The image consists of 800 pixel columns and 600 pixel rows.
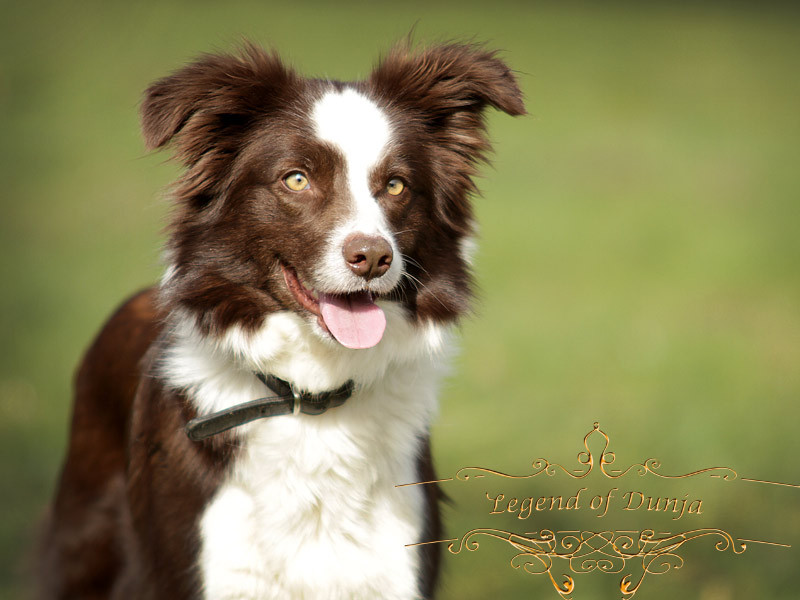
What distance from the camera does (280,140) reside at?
3.63 metres

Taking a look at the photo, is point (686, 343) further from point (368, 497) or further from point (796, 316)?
point (368, 497)

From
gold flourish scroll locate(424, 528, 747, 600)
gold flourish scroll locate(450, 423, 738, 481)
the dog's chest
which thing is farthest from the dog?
gold flourish scroll locate(424, 528, 747, 600)

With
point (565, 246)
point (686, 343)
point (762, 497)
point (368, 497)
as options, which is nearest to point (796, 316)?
point (686, 343)

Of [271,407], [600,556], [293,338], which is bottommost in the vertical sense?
[600,556]

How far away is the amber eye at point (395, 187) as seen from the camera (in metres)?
3.69

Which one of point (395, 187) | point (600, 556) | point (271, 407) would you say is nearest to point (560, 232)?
point (600, 556)

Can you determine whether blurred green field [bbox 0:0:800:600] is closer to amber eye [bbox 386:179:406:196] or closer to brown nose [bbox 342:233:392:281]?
amber eye [bbox 386:179:406:196]

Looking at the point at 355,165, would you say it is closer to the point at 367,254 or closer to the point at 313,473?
the point at 367,254

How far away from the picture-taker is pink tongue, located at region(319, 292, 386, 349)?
345 cm

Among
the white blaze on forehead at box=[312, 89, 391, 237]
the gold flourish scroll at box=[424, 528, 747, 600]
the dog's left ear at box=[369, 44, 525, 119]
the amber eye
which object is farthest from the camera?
the gold flourish scroll at box=[424, 528, 747, 600]

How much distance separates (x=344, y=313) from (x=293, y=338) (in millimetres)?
219

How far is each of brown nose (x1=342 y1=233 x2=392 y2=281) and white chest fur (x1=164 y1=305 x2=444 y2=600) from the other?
33 cm

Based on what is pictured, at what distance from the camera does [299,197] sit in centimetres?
359

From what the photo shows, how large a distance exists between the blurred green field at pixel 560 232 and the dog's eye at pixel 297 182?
506 mm
